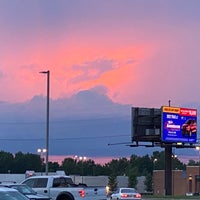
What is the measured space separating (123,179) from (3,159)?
3382 cm

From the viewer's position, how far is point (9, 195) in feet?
54.2

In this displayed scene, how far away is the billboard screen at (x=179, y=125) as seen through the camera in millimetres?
76875

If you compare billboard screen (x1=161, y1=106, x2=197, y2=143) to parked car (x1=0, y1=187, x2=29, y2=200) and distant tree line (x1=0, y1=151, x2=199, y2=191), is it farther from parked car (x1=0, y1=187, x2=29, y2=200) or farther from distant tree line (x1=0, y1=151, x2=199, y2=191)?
parked car (x1=0, y1=187, x2=29, y2=200)

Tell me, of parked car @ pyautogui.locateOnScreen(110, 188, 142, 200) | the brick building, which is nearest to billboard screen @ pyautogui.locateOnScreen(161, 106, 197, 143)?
parked car @ pyautogui.locateOnScreen(110, 188, 142, 200)

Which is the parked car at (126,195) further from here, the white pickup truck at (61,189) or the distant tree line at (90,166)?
the distant tree line at (90,166)

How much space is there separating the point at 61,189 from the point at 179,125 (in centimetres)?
4838

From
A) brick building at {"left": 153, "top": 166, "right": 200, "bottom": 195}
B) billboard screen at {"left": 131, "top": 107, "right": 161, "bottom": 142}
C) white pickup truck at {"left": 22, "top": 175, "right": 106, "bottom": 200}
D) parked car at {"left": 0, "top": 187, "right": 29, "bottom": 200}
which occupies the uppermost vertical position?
billboard screen at {"left": 131, "top": 107, "right": 161, "bottom": 142}

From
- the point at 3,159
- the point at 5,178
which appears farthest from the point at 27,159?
the point at 5,178

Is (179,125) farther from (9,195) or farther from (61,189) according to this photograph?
(9,195)

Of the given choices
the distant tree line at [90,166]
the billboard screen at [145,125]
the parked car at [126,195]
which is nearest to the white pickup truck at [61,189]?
the parked car at [126,195]

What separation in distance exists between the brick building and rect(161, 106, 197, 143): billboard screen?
4117 cm

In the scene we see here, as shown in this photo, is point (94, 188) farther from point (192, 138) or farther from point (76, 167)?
point (76, 167)

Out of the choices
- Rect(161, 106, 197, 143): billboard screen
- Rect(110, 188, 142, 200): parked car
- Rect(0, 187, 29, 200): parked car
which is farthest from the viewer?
Rect(161, 106, 197, 143): billboard screen

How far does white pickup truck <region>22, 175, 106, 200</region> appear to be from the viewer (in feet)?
99.7
